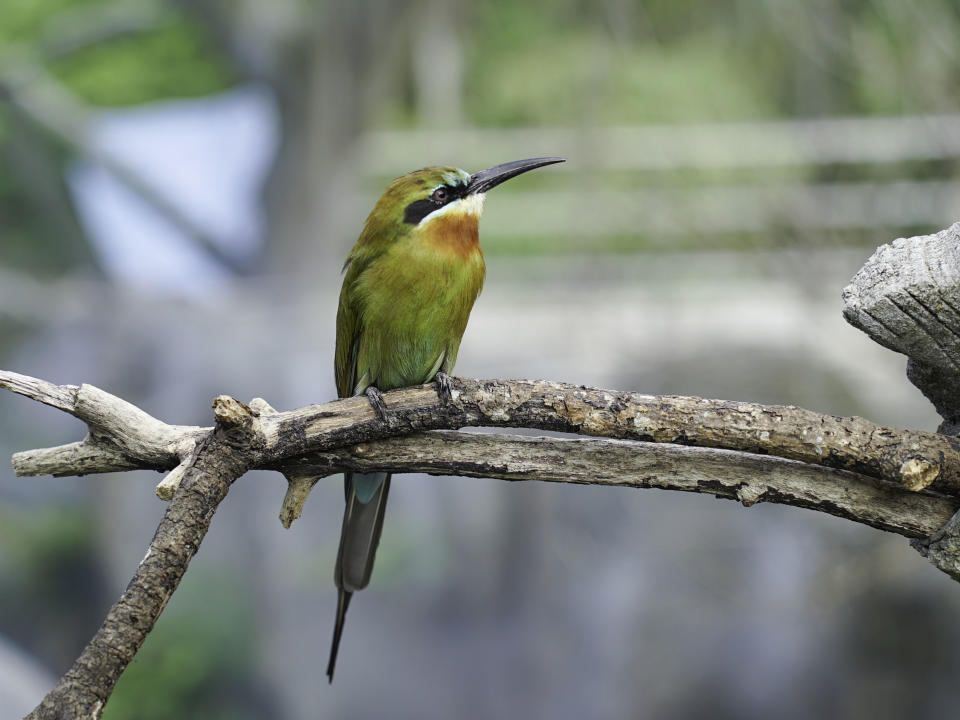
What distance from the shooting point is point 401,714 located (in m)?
4.21

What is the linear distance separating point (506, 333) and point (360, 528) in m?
3.22

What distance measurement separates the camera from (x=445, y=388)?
4.58 feet

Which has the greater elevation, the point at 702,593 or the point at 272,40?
the point at 272,40

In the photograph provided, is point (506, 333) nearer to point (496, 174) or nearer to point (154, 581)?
point (496, 174)

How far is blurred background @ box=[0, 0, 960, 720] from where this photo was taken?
396cm

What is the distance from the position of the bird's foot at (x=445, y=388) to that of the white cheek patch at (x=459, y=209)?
0.29 meters

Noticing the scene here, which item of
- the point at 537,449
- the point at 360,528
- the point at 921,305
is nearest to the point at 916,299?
the point at 921,305

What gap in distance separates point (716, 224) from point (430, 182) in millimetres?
2837

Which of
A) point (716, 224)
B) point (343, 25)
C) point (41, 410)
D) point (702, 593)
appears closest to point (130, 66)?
point (343, 25)

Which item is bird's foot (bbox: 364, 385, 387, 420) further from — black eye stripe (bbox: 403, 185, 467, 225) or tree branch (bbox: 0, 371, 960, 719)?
black eye stripe (bbox: 403, 185, 467, 225)

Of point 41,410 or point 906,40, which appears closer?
point 906,40

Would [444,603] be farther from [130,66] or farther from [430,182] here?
[130,66]

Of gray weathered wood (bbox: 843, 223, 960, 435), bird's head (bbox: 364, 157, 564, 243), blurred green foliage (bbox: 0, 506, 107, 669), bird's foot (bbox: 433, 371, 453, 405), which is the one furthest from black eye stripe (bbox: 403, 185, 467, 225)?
blurred green foliage (bbox: 0, 506, 107, 669)

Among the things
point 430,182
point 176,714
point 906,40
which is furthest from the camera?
point 176,714
